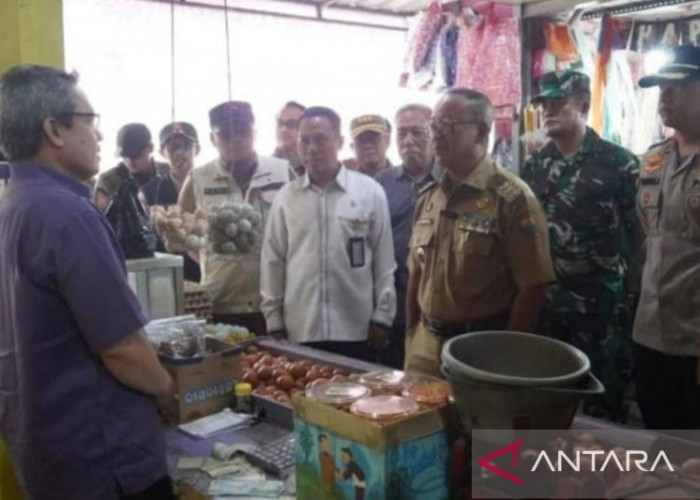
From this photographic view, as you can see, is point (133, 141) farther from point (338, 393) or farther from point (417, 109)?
point (338, 393)

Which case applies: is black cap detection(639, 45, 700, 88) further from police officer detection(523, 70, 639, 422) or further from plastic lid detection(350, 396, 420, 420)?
plastic lid detection(350, 396, 420, 420)

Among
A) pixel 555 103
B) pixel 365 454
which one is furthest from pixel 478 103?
pixel 365 454

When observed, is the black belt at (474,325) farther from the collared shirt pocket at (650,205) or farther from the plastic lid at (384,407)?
the plastic lid at (384,407)

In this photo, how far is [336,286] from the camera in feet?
9.71

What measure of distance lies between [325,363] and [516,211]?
812mm

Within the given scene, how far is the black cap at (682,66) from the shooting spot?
2.53 metres

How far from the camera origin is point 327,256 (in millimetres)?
2957

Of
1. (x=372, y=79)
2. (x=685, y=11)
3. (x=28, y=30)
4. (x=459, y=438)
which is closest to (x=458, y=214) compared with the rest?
(x=459, y=438)

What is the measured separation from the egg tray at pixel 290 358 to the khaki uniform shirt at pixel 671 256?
3.33 ft

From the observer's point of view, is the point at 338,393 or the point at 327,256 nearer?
the point at 338,393

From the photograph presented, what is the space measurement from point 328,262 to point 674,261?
129 centimetres

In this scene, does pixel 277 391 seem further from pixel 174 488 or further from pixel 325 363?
pixel 174 488

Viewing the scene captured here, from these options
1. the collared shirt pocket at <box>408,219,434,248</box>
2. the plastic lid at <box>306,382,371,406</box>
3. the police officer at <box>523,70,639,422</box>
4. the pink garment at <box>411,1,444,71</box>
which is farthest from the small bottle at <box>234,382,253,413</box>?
the pink garment at <box>411,1,444,71</box>

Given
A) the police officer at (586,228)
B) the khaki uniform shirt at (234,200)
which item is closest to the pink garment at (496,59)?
the police officer at (586,228)
